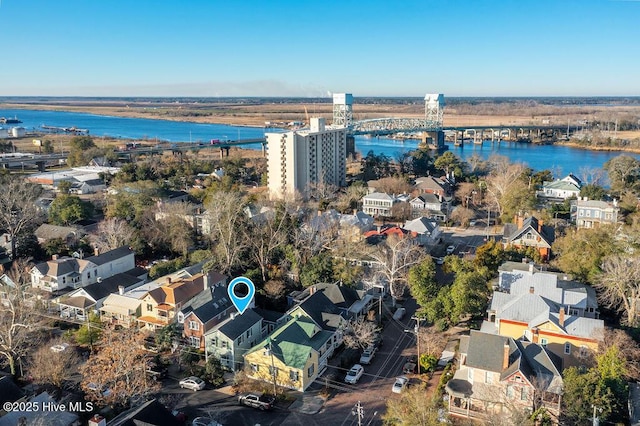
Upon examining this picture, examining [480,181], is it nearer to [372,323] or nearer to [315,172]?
[315,172]

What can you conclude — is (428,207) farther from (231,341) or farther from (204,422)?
(204,422)

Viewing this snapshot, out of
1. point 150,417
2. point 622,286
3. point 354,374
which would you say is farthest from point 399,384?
point 622,286

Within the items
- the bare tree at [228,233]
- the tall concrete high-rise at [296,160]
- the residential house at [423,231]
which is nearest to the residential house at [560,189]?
the residential house at [423,231]

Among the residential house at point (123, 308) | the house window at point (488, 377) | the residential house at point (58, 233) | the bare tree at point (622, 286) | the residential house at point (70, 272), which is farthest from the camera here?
the residential house at point (58, 233)

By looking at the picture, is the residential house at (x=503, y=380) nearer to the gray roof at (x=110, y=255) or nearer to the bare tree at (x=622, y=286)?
the bare tree at (x=622, y=286)

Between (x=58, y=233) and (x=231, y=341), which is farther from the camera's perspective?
(x=58, y=233)

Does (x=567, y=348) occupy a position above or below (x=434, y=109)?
below
